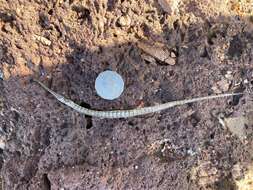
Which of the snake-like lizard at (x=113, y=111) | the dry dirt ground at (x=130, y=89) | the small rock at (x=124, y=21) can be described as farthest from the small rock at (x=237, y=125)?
the small rock at (x=124, y=21)

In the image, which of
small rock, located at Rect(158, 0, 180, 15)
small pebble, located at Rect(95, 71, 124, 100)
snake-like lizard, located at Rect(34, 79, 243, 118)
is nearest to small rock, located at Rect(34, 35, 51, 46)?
snake-like lizard, located at Rect(34, 79, 243, 118)

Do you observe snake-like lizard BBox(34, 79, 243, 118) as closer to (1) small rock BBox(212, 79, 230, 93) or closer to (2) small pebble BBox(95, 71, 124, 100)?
(2) small pebble BBox(95, 71, 124, 100)

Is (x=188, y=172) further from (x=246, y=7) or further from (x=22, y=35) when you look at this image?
(x=22, y=35)

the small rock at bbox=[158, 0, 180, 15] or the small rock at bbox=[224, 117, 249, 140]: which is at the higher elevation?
the small rock at bbox=[158, 0, 180, 15]

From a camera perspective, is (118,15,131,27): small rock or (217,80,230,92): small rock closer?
(118,15,131,27): small rock

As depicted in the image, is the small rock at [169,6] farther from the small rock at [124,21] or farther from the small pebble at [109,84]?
the small pebble at [109,84]

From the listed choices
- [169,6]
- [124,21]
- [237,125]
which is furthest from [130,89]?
[237,125]
